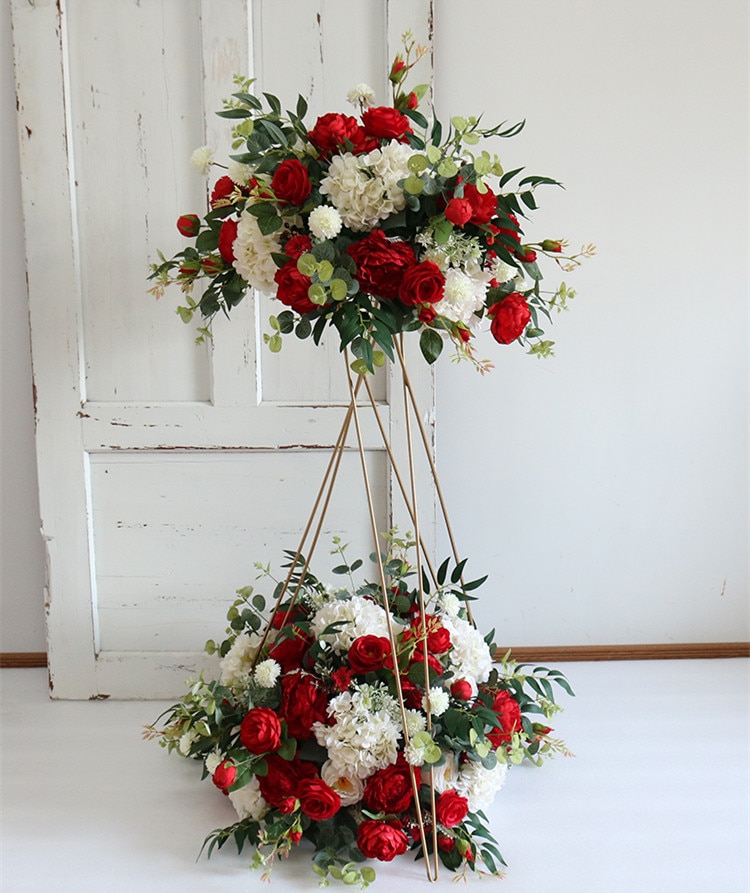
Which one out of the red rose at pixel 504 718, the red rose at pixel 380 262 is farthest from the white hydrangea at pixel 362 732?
the red rose at pixel 380 262

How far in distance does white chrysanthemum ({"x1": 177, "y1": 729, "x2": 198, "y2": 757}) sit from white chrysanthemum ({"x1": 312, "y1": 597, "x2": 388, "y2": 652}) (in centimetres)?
Result: 32

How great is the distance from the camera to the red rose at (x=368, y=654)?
1.50 meters

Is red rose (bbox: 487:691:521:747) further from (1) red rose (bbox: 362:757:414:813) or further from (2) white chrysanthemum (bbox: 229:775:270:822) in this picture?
(2) white chrysanthemum (bbox: 229:775:270:822)

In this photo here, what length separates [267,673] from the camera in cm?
156

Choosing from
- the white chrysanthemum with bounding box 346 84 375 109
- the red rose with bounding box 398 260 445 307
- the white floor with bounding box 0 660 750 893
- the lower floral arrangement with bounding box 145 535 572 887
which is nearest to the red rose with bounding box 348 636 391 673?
the lower floral arrangement with bounding box 145 535 572 887

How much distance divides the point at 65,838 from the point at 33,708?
611 mm

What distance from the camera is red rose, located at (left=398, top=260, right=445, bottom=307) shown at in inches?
48.8

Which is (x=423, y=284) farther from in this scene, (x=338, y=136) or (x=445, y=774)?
(x=445, y=774)

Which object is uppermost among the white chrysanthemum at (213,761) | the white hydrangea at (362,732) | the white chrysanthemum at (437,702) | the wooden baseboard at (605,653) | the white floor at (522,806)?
the white chrysanthemum at (437,702)

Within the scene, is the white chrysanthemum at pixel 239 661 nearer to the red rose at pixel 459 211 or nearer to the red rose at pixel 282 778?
the red rose at pixel 282 778

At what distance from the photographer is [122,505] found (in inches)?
82.1

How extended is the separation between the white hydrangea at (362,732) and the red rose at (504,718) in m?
0.21

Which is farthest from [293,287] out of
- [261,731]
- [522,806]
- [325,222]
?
[522,806]

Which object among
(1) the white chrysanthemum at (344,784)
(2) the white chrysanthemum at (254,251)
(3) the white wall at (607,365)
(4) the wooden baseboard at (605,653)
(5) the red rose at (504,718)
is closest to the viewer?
(2) the white chrysanthemum at (254,251)
